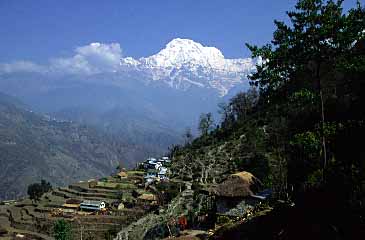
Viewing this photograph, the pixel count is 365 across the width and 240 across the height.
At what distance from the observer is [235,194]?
3083 centimetres

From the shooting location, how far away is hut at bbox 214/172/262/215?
3048cm

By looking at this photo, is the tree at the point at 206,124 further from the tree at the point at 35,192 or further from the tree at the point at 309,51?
the tree at the point at 309,51

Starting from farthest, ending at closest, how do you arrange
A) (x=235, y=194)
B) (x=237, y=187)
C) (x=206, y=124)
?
(x=206, y=124)
(x=237, y=187)
(x=235, y=194)

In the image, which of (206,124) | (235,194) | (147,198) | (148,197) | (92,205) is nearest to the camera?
(235,194)

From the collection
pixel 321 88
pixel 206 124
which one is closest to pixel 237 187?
pixel 321 88

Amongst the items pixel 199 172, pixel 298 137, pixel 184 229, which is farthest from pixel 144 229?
pixel 298 137

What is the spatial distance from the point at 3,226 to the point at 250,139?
4116 centimetres

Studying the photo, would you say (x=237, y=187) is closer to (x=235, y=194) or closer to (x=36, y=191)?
(x=235, y=194)

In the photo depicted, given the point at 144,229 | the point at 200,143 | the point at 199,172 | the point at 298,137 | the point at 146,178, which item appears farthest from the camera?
the point at 200,143

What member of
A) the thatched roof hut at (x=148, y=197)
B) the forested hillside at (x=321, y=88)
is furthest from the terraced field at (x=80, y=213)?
the forested hillside at (x=321, y=88)

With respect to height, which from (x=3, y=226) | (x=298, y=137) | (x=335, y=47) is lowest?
(x=3, y=226)

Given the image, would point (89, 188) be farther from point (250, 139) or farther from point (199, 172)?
point (250, 139)

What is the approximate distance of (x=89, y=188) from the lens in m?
84.1

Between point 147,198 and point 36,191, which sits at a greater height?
point 36,191
